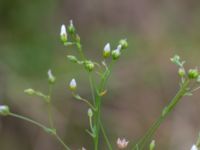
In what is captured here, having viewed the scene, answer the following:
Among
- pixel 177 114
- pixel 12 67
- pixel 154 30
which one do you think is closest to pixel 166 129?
pixel 177 114

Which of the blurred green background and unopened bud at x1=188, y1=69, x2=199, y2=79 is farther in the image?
the blurred green background

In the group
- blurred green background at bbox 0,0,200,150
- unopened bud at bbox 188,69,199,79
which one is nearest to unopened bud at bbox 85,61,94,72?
unopened bud at bbox 188,69,199,79

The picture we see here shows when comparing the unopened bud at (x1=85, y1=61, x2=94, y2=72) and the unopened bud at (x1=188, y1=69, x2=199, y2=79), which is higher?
the unopened bud at (x1=85, y1=61, x2=94, y2=72)

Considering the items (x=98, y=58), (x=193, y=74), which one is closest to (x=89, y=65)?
(x=193, y=74)

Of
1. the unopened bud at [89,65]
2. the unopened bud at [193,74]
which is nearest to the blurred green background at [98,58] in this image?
the unopened bud at [89,65]

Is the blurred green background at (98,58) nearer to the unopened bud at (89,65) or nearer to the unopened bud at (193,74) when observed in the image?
the unopened bud at (89,65)

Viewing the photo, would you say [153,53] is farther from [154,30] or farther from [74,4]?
[74,4]

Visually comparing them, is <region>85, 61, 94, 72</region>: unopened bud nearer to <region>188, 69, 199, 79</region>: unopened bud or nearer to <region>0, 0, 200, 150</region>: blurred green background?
<region>188, 69, 199, 79</region>: unopened bud

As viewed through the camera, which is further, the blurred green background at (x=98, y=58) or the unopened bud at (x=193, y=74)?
the blurred green background at (x=98, y=58)
